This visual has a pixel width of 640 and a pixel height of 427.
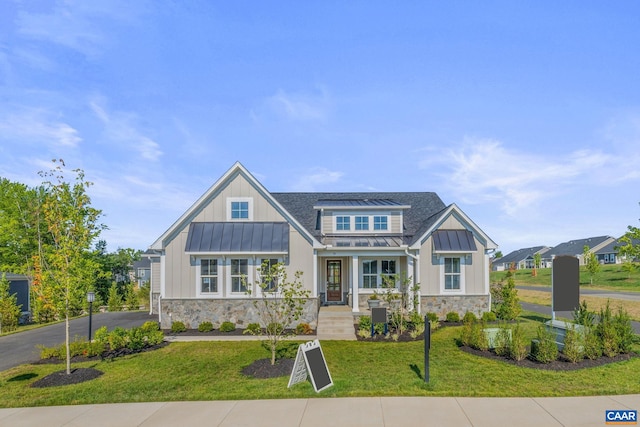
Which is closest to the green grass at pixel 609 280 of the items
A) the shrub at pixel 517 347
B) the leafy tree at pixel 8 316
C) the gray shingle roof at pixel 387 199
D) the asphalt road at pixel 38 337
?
the gray shingle roof at pixel 387 199

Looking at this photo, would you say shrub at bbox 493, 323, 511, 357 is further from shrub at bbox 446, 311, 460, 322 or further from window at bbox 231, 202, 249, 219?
window at bbox 231, 202, 249, 219

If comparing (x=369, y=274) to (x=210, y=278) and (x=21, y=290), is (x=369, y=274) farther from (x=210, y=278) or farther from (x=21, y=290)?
(x=21, y=290)

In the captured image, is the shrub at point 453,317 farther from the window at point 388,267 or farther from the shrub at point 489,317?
the window at point 388,267

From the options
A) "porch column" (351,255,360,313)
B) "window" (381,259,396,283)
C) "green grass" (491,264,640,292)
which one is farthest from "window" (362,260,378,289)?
"green grass" (491,264,640,292)

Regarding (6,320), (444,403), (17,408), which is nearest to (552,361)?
(444,403)

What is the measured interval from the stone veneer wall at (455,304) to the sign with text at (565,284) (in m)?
3.61

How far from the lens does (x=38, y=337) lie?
18844 millimetres

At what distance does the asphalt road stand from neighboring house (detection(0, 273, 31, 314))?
7203 mm

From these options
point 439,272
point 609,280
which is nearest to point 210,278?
point 439,272

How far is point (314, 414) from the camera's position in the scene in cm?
776

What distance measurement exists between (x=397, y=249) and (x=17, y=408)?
15483mm

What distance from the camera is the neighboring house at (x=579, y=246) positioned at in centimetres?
7994

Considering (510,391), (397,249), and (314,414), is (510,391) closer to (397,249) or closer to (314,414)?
(314,414)

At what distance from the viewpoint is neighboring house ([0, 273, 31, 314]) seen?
29391mm
